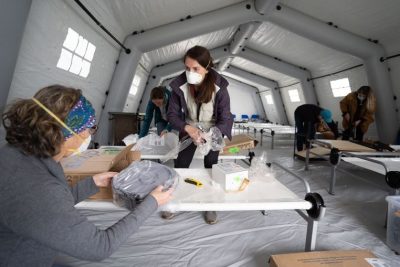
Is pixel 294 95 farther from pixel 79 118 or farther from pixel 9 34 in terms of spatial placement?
pixel 79 118

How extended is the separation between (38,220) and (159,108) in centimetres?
236

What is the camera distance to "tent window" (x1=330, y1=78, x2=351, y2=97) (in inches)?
194

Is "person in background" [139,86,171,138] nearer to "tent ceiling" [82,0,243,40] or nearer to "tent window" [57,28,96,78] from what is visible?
"tent window" [57,28,96,78]

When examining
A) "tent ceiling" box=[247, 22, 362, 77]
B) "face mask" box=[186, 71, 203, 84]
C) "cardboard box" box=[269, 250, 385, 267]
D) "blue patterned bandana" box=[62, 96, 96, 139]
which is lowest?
"cardboard box" box=[269, 250, 385, 267]

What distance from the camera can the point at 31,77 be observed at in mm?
1947

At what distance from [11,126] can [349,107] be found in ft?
14.0

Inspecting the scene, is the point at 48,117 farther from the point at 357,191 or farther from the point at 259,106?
the point at 259,106

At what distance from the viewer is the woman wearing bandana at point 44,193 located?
515 millimetres

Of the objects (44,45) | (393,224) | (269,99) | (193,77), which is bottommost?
(393,224)

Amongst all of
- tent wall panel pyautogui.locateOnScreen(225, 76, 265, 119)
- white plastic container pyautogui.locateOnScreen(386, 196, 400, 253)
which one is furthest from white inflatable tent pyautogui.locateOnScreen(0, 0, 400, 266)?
tent wall panel pyautogui.locateOnScreen(225, 76, 265, 119)

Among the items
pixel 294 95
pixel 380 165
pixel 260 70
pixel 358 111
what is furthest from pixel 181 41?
pixel 294 95

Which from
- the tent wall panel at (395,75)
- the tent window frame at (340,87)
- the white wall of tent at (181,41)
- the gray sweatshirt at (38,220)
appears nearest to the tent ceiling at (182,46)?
the white wall of tent at (181,41)

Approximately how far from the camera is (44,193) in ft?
1.73

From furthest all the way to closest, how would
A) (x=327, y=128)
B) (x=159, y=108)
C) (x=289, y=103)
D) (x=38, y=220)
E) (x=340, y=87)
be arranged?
(x=289, y=103), (x=340, y=87), (x=327, y=128), (x=159, y=108), (x=38, y=220)
